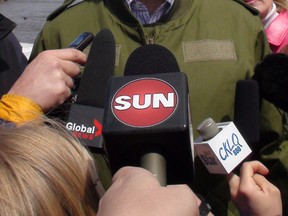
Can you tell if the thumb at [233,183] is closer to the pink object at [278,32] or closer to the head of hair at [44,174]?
the head of hair at [44,174]

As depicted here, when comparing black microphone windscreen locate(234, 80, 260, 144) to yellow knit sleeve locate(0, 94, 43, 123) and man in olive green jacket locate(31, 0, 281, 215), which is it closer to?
man in olive green jacket locate(31, 0, 281, 215)

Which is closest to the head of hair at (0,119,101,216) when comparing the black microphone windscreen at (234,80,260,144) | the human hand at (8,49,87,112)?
the human hand at (8,49,87,112)

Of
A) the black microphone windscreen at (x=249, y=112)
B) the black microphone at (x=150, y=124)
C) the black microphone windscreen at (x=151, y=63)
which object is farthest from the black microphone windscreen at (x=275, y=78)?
the black microphone at (x=150, y=124)

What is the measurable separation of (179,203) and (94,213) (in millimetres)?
284

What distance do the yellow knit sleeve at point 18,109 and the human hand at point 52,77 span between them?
2 centimetres

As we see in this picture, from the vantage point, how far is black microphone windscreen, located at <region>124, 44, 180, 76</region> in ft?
3.21

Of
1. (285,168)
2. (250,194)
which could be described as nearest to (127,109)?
(250,194)

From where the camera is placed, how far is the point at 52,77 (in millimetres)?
1154

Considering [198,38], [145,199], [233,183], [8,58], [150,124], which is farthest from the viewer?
[8,58]

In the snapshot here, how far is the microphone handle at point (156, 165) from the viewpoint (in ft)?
2.44

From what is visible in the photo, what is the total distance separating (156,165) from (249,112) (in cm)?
48

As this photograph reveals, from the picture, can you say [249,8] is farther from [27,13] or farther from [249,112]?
[27,13]

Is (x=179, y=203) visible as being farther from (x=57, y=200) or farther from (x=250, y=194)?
(x=250, y=194)

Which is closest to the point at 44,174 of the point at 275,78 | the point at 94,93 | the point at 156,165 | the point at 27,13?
the point at 156,165
